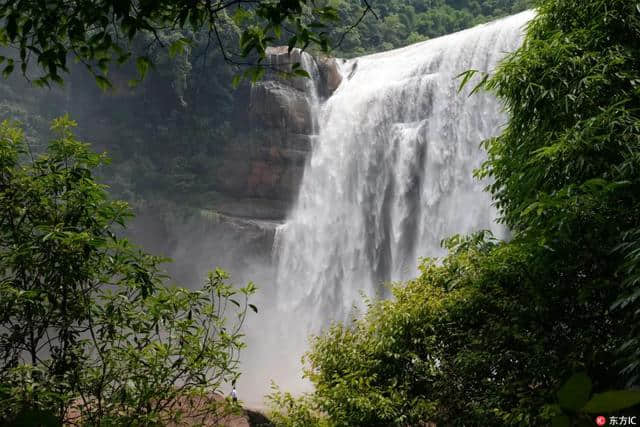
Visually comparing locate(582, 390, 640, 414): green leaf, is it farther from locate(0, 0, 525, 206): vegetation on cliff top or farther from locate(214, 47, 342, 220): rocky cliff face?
locate(0, 0, 525, 206): vegetation on cliff top

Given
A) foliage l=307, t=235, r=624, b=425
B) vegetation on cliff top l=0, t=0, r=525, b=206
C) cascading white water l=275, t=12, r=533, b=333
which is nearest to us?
foliage l=307, t=235, r=624, b=425

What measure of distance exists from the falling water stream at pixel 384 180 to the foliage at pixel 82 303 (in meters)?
12.3

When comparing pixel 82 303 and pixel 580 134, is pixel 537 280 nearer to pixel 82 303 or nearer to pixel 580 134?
pixel 580 134

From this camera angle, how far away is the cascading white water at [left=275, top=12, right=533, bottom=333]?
635 inches

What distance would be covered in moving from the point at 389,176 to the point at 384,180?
0.27 m

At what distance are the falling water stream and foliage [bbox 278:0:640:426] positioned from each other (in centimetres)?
903

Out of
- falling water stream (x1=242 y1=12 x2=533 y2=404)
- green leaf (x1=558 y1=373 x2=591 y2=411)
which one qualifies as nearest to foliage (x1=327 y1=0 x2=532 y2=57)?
falling water stream (x1=242 y1=12 x2=533 y2=404)

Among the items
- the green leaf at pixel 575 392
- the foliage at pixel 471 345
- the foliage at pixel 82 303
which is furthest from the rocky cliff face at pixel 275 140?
the green leaf at pixel 575 392

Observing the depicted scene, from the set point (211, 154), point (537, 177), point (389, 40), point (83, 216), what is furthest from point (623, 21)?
point (389, 40)

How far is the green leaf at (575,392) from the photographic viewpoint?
1.78 feet

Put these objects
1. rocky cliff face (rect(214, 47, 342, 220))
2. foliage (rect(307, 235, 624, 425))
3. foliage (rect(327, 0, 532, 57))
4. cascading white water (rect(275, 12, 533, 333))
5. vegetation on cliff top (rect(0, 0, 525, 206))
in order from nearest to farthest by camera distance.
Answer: foliage (rect(307, 235, 624, 425)) < cascading white water (rect(275, 12, 533, 333)) < rocky cliff face (rect(214, 47, 342, 220)) < vegetation on cliff top (rect(0, 0, 525, 206)) < foliage (rect(327, 0, 532, 57))

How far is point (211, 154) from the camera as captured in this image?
2328 centimetres

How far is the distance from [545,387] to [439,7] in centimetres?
3846

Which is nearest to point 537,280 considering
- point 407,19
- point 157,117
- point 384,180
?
point 384,180
